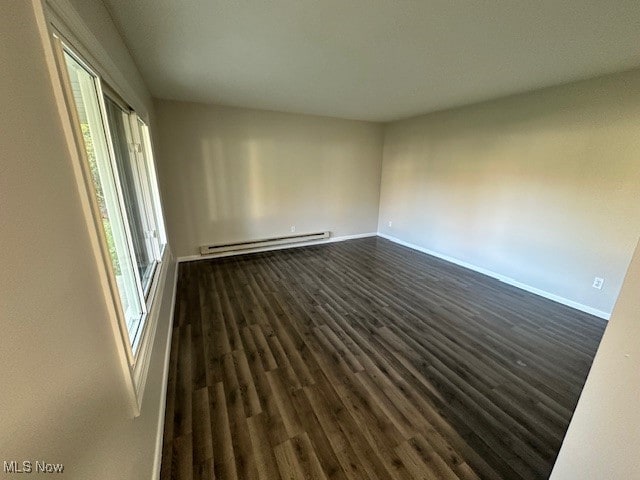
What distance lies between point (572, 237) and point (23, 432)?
416cm

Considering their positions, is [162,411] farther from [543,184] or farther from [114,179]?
[543,184]

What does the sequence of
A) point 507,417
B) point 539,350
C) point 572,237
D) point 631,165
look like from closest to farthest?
point 507,417
point 539,350
point 631,165
point 572,237

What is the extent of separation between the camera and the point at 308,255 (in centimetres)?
445

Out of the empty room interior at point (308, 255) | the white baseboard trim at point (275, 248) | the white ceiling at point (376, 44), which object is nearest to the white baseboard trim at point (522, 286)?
the empty room interior at point (308, 255)

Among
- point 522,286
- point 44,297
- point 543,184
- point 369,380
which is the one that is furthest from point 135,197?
point 522,286

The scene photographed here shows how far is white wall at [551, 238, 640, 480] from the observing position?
59cm

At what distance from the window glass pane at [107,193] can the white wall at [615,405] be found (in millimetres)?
1793

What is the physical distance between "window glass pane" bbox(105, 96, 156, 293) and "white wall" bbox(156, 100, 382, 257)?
4.45ft

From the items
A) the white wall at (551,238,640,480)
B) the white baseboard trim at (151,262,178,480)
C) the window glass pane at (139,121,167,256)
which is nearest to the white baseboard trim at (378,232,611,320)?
the white wall at (551,238,640,480)

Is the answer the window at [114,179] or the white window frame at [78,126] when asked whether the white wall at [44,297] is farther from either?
the window at [114,179]

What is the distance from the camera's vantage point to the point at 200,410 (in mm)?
1575

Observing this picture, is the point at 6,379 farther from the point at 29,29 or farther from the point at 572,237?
the point at 572,237

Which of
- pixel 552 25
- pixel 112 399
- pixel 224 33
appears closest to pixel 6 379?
pixel 112 399
